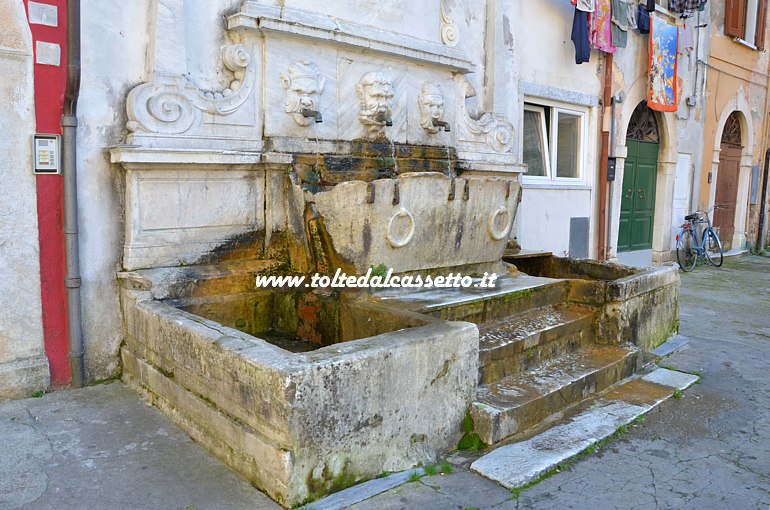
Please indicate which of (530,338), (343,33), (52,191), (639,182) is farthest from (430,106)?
(639,182)

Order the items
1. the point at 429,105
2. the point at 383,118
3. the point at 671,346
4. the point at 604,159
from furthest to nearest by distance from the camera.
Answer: the point at 604,159
the point at 429,105
the point at 671,346
the point at 383,118

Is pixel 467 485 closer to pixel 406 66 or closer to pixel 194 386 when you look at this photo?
pixel 194 386

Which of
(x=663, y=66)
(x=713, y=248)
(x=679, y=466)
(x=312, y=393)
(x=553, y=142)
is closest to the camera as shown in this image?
(x=312, y=393)

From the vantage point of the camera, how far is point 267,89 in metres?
4.54

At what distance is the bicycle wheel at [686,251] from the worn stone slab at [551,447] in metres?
7.45

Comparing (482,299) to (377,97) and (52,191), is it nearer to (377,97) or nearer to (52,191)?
(377,97)

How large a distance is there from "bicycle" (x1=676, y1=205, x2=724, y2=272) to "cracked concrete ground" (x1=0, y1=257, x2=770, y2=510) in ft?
22.3

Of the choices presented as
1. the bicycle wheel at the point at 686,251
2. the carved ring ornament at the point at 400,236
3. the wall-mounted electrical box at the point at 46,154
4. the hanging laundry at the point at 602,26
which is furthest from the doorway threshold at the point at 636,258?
the wall-mounted electrical box at the point at 46,154

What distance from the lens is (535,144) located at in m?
7.83

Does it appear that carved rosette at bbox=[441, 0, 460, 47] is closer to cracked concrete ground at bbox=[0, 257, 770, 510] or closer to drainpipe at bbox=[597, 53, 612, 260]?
drainpipe at bbox=[597, 53, 612, 260]

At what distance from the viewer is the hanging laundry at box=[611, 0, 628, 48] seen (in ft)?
26.9

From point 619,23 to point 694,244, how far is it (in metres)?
4.47

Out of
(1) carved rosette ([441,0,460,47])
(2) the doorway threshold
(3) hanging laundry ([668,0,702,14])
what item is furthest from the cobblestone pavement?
(3) hanging laundry ([668,0,702,14])

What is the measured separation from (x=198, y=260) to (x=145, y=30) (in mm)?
1531
